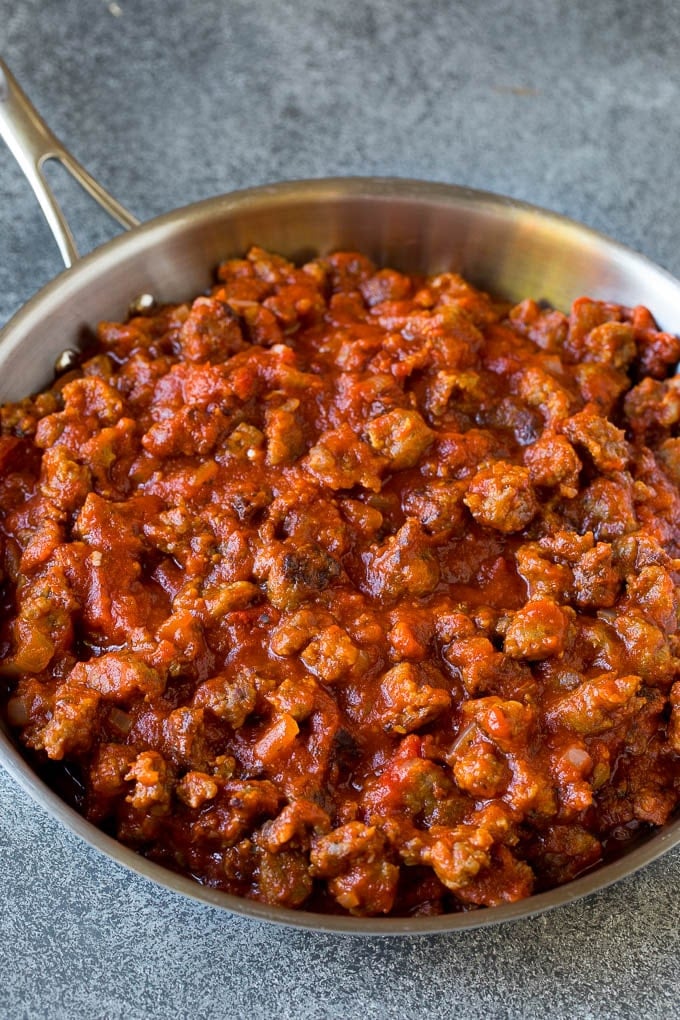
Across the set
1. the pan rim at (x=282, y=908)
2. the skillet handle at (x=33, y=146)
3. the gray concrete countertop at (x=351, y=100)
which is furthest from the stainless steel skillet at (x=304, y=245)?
the gray concrete countertop at (x=351, y=100)

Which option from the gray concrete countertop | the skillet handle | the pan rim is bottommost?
the pan rim

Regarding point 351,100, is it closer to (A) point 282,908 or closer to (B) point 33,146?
(B) point 33,146

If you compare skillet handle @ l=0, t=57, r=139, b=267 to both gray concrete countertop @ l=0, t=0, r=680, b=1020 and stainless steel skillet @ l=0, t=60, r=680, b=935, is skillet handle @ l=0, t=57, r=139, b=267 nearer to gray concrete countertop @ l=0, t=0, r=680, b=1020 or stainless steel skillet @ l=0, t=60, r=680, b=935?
stainless steel skillet @ l=0, t=60, r=680, b=935

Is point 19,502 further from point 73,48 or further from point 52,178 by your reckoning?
point 73,48

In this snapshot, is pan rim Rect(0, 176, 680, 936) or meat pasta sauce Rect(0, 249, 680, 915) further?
meat pasta sauce Rect(0, 249, 680, 915)

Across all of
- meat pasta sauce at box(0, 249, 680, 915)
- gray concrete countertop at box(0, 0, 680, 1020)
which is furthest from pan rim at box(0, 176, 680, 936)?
gray concrete countertop at box(0, 0, 680, 1020)

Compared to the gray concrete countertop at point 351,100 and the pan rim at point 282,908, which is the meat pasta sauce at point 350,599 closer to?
the pan rim at point 282,908
